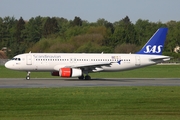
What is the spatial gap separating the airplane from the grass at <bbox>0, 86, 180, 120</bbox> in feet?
61.3

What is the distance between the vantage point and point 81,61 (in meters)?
48.2

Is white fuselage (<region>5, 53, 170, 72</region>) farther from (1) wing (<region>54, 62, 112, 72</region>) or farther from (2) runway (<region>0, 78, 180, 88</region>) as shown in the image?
(2) runway (<region>0, 78, 180, 88</region>)

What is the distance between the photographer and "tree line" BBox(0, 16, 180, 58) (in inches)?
4259

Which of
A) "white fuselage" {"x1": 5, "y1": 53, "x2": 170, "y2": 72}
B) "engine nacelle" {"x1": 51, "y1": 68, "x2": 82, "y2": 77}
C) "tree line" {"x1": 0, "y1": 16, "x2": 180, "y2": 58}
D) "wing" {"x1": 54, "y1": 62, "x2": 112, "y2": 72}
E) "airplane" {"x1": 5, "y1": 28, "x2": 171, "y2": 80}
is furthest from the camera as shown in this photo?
"tree line" {"x1": 0, "y1": 16, "x2": 180, "y2": 58}

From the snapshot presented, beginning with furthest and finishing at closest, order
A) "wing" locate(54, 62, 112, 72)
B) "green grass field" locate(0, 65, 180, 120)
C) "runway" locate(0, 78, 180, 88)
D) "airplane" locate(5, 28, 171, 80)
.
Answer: "airplane" locate(5, 28, 171, 80) < "wing" locate(54, 62, 112, 72) < "runway" locate(0, 78, 180, 88) < "green grass field" locate(0, 65, 180, 120)

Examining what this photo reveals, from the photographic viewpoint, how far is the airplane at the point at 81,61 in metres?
46.8

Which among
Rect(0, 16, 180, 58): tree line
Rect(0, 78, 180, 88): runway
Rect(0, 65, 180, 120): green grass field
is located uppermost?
Rect(0, 16, 180, 58): tree line

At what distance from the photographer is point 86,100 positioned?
24688mm

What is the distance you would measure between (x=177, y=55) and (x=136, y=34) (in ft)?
72.7

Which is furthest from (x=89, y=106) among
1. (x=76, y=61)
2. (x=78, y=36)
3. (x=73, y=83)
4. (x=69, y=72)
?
(x=78, y=36)

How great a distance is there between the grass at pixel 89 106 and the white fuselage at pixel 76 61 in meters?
19.3

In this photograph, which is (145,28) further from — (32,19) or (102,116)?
(102,116)

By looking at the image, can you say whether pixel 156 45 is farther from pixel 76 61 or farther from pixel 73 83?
pixel 73 83

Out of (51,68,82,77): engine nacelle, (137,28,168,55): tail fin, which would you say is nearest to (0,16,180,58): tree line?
(137,28,168,55): tail fin
